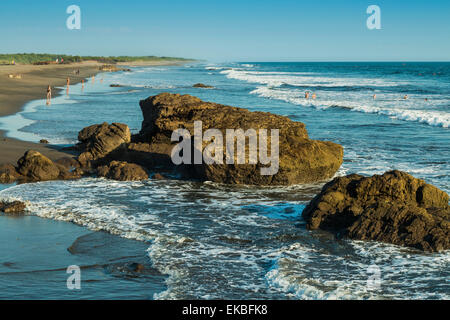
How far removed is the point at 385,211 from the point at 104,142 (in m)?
8.94

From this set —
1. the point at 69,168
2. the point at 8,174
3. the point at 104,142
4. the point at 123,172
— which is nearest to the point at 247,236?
the point at 123,172

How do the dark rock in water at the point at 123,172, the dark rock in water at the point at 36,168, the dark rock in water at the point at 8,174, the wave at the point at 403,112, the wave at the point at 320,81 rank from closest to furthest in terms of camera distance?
the dark rock in water at the point at 8,174 < the dark rock in water at the point at 36,168 < the dark rock in water at the point at 123,172 < the wave at the point at 403,112 < the wave at the point at 320,81

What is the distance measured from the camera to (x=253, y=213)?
31.9ft

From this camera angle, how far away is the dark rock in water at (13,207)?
965 cm

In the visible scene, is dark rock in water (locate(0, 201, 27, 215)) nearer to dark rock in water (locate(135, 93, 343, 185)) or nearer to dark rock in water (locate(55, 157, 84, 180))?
dark rock in water (locate(55, 157, 84, 180))

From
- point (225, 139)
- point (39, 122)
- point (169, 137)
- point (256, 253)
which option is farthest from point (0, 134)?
point (256, 253)

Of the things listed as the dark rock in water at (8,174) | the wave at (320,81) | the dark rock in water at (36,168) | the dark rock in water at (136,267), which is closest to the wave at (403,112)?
the dark rock in water at (36,168)

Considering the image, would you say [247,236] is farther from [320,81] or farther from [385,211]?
[320,81]

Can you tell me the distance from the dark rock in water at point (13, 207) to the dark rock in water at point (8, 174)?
250cm

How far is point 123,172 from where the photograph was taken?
12734 mm

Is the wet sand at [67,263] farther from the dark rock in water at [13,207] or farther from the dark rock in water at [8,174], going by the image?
the dark rock in water at [8,174]

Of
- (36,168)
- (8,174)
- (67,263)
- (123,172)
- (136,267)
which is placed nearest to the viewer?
(136,267)

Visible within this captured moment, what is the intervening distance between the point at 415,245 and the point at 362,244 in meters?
0.80

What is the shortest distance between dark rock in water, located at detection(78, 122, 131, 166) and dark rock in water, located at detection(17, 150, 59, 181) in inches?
53.4
